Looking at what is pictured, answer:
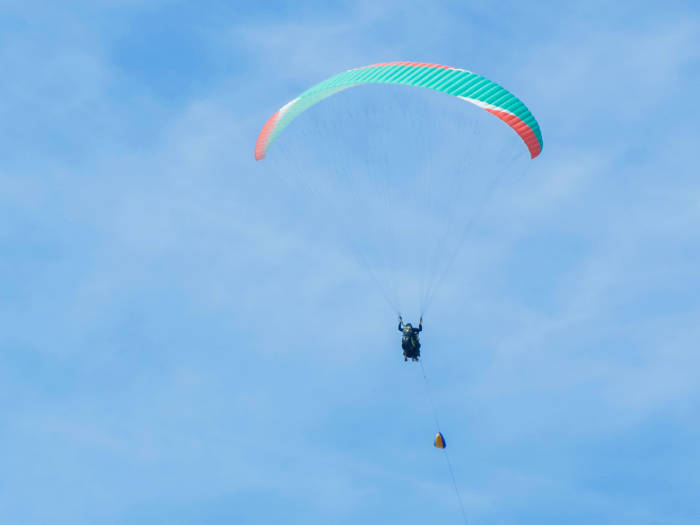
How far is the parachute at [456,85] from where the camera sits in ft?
177

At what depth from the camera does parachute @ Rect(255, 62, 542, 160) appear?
177ft

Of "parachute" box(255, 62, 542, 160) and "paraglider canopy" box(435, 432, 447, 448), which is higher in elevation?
"parachute" box(255, 62, 542, 160)

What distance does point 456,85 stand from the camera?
54.3 m

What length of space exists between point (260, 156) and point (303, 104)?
2.62 m

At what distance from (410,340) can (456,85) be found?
786 cm

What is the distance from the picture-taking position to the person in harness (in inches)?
2181

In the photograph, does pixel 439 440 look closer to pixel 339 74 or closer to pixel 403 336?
pixel 403 336

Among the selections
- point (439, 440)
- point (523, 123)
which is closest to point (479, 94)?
point (523, 123)

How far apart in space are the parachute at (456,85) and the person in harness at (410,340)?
637 cm

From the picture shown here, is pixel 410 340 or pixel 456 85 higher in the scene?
pixel 456 85

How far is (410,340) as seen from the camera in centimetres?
5541

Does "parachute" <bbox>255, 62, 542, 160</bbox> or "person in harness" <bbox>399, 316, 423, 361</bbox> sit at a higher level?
"parachute" <bbox>255, 62, 542, 160</bbox>

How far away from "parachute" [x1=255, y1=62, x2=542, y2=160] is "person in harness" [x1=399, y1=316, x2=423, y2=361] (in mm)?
6368

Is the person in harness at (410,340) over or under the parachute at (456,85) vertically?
under
